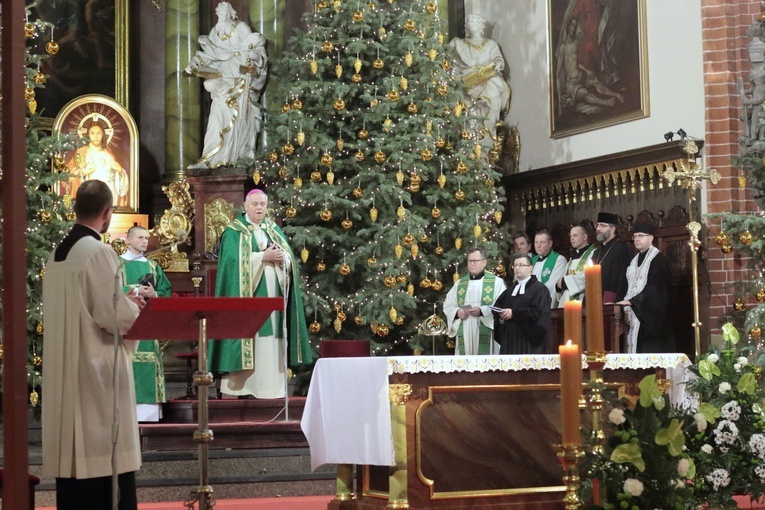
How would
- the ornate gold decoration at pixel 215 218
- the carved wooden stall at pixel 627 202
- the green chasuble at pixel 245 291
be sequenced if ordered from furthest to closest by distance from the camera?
the ornate gold decoration at pixel 215 218 < the carved wooden stall at pixel 627 202 < the green chasuble at pixel 245 291

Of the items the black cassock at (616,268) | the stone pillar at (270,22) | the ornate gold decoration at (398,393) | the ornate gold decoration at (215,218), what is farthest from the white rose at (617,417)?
the stone pillar at (270,22)

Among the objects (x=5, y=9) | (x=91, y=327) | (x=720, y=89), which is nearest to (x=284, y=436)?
(x=91, y=327)

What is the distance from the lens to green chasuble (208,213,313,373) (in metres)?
10.2

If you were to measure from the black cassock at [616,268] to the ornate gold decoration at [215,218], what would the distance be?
4489 mm

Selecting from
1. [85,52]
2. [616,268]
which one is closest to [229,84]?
[85,52]

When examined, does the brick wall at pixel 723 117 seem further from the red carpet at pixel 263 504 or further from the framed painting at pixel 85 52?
the framed painting at pixel 85 52

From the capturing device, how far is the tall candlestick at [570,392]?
388 cm

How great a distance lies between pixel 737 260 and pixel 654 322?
1196 millimetres

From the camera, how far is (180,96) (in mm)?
14719

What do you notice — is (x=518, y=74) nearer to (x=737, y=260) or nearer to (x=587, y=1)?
(x=587, y=1)

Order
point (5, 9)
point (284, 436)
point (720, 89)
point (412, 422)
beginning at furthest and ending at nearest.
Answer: point (720, 89) < point (284, 436) < point (412, 422) < point (5, 9)

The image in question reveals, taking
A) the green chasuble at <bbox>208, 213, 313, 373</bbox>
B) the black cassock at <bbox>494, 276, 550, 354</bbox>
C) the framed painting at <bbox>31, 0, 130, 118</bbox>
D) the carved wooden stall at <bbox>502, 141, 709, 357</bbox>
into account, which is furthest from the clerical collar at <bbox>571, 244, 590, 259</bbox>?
the framed painting at <bbox>31, 0, 130, 118</bbox>

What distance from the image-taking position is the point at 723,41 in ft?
38.5

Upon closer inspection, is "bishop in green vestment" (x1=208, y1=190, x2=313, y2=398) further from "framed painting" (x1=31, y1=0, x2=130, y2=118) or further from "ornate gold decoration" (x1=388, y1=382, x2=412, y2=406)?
"framed painting" (x1=31, y1=0, x2=130, y2=118)
